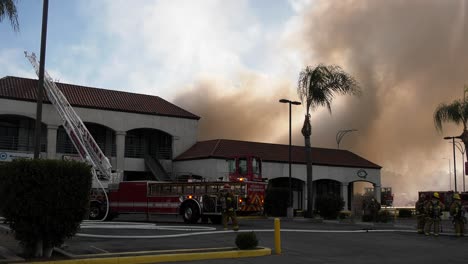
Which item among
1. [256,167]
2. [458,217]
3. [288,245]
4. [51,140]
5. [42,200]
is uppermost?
[51,140]

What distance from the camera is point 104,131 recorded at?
44.5 meters

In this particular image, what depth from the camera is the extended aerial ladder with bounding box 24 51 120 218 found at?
29.7m

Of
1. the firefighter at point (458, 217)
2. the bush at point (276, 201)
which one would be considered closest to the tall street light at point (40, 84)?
the firefighter at point (458, 217)

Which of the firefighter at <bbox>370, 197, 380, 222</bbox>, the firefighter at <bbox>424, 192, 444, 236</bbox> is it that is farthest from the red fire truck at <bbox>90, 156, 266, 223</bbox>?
the firefighter at <bbox>424, 192, 444, 236</bbox>

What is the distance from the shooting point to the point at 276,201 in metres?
36.5

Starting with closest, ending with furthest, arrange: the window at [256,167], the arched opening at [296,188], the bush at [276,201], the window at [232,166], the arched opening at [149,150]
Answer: the window at [256,167] < the window at [232,166] < the bush at [276,201] < the arched opening at [149,150] < the arched opening at [296,188]

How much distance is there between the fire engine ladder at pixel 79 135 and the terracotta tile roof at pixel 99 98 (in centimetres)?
149

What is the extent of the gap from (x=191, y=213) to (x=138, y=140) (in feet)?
75.8

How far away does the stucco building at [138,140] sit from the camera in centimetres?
3975

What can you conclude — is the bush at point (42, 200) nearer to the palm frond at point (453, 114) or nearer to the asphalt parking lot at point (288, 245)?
the asphalt parking lot at point (288, 245)

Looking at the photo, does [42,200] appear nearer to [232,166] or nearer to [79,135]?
[232,166]

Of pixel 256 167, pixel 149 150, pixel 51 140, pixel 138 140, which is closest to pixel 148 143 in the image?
pixel 149 150

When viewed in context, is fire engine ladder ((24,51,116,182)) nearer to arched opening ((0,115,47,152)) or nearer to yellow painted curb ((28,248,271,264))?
arched opening ((0,115,47,152))

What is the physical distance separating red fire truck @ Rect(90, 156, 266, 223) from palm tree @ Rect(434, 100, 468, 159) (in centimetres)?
1650
